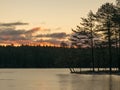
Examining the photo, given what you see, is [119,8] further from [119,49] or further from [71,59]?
[71,59]

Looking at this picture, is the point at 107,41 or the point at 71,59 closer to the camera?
the point at 107,41

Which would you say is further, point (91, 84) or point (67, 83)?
point (67, 83)

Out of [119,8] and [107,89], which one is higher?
[119,8]

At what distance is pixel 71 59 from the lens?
141750 millimetres

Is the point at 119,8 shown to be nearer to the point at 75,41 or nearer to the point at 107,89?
the point at 75,41

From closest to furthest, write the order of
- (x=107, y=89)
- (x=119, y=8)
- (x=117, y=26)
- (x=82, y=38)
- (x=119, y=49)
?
(x=107, y=89), (x=119, y=8), (x=117, y=26), (x=119, y=49), (x=82, y=38)

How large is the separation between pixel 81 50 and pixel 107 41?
25068 millimetres

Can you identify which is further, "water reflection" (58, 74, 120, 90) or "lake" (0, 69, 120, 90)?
"lake" (0, 69, 120, 90)

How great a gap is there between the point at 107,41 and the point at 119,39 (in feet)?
11.7

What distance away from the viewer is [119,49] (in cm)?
12656

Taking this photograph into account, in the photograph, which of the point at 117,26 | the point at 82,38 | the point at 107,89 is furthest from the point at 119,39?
the point at 107,89

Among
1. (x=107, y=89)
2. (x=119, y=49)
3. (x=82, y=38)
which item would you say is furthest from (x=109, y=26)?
(x=107, y=89)

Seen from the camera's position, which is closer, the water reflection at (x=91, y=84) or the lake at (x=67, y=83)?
the water reflection at (x=91, y=84)

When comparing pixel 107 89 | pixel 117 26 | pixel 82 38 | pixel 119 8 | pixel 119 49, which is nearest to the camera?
pixel 107 89
